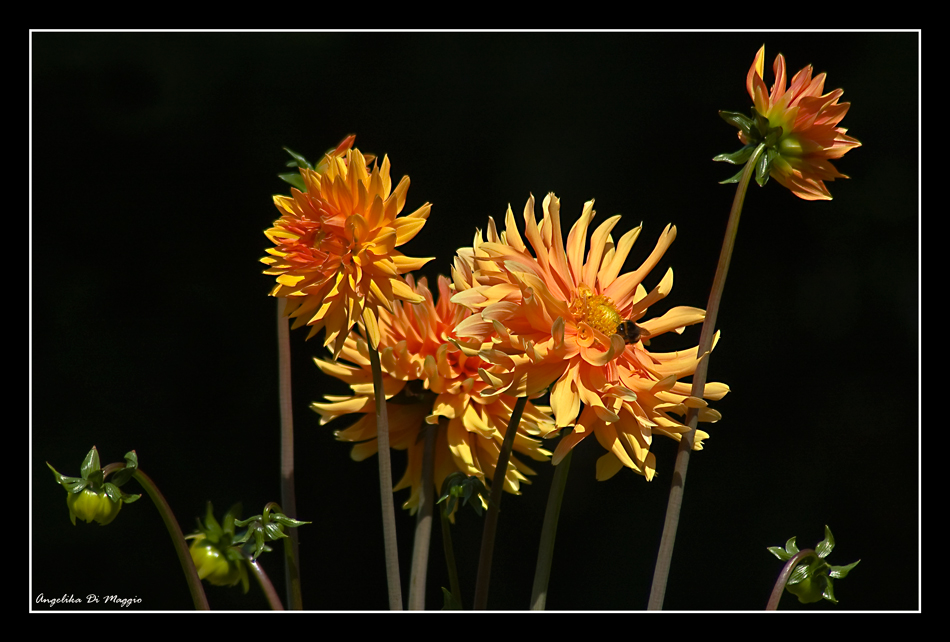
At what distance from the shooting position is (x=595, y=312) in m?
0.77

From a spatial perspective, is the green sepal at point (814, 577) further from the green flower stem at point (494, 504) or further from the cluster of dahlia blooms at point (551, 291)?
the green flower stem at point (494, 504)

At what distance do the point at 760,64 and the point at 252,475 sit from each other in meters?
1.17

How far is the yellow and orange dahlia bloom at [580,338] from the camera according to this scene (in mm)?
718

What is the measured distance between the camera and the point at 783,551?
0.82 m

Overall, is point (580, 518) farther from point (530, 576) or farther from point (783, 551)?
point (783, 551)

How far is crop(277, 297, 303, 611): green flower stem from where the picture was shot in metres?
0.88

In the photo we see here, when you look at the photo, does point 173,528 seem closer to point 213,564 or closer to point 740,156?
point 213,564

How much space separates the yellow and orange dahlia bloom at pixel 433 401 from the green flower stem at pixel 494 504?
83 mm

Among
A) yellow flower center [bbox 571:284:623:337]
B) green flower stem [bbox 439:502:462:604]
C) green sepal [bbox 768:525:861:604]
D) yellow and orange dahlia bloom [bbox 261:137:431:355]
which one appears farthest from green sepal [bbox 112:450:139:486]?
green sepal [bbox 768:525:861:604]

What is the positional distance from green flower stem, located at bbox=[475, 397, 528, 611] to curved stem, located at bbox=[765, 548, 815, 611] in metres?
0.28

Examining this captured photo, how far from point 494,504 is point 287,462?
0.93ft
